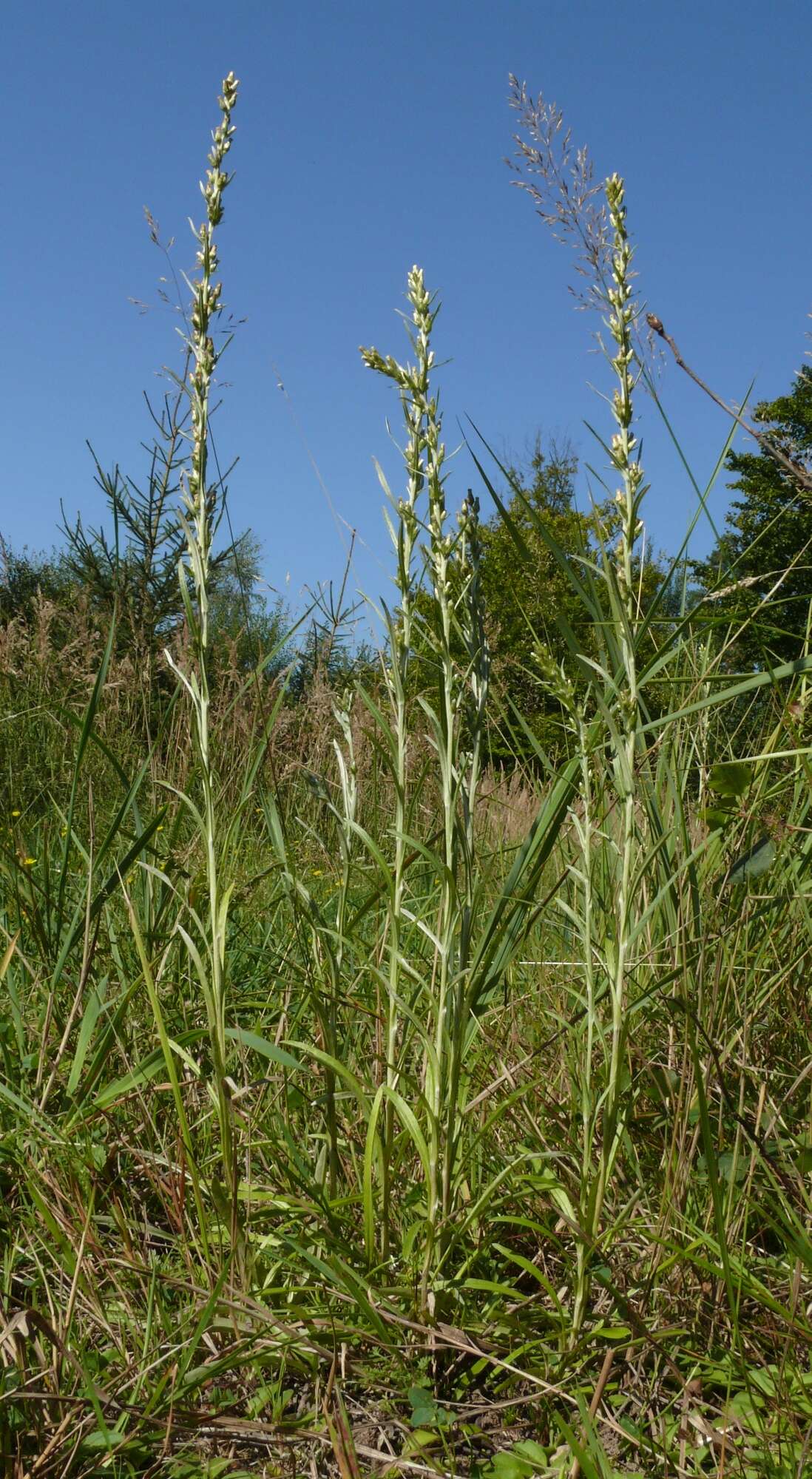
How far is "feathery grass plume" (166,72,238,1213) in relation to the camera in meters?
1.27

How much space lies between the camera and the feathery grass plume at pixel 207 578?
1.27 metres

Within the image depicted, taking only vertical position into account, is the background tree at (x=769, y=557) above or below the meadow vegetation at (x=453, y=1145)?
above

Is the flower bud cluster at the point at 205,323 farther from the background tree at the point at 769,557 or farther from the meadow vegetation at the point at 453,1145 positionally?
the background tree at the point at 769,557

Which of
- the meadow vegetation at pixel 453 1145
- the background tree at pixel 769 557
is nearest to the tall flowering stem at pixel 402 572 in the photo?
the meadow vegetation at pixel 453 1145

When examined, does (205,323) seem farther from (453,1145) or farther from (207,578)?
(453,1145)

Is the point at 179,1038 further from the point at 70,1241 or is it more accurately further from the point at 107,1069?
the point at 107,1069

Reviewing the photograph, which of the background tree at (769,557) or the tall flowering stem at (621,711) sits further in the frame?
the background tree at (769,557)

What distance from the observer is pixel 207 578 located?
4.50 ft

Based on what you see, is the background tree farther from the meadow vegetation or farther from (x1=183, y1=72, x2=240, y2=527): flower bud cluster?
(x1=183, y1=72, x2=240, y2=527): flower bud cluster

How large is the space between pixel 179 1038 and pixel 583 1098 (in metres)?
0.61

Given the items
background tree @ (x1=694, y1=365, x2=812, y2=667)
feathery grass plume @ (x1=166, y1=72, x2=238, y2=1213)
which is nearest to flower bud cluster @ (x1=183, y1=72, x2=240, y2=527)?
feathery grass plume @ (x1=166, y1=72, x2=238, y2=1213)

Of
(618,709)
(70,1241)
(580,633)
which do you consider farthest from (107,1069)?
(580,633)

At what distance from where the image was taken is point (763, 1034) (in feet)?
5.60

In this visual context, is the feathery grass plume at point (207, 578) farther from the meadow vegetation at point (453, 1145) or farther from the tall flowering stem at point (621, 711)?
the tall flowering stem at point (621, 711)
